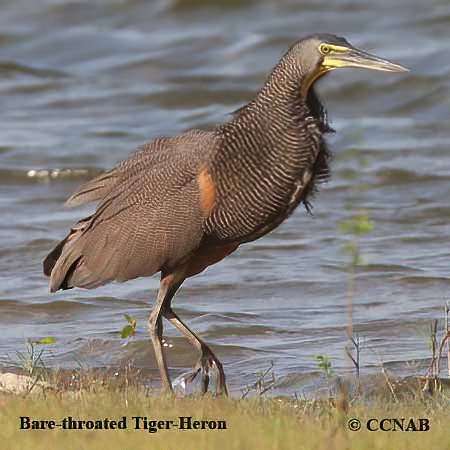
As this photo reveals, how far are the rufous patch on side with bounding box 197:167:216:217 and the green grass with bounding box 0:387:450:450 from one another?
3.49 feet

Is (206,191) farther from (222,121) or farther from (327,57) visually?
(222,121)

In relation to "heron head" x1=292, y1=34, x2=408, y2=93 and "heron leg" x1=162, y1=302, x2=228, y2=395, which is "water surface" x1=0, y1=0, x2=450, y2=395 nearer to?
"heron head" x1=292, y1=34, x2=408, y2=93

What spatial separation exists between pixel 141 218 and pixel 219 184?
0.54 metres

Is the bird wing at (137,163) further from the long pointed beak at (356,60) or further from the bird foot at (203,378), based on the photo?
the bird foot at (203,378)

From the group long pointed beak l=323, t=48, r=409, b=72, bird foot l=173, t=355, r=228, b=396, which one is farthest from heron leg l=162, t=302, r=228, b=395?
long pointed beak l=323, t=48, r=409, b=72

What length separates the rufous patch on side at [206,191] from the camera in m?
7.19

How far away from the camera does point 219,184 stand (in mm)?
7219

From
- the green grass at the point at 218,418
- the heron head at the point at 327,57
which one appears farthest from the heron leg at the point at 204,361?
the heron head at the point at 327,57

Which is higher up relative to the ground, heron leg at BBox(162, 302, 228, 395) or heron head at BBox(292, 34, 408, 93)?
heron head at BBox(292, 34, 408, 93)

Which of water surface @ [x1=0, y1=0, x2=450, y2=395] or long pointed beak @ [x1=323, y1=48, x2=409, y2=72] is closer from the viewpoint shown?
long pointed beak @ [x1=323, y1=48, x2=409, y2=72]

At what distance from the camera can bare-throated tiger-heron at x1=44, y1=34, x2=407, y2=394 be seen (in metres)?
7.12

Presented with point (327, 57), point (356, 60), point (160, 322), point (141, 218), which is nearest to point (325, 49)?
point (327, 57)

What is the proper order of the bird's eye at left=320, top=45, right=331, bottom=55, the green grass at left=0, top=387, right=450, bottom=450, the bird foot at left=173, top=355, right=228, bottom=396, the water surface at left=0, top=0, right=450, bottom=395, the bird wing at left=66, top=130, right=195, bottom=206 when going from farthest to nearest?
1. the water surface at left=0, top=0, right=450, bottom=395
2. the bird foot at left=173, top=355, right=228, bottom=396
3. the bird wing at left=66, top=130, right=195, bottom=206
4. the bird's eye at left=320, top=45, right=331, bottom=55
5. the green grass at left=0, top=387, right=450, bottom=450

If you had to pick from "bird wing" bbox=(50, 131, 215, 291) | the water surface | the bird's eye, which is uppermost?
the bird's eye
